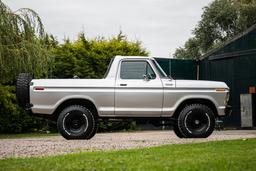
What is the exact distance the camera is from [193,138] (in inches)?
480

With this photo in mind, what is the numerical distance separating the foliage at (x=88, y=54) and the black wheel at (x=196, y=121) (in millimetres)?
10377

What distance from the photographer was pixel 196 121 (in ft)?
40.0

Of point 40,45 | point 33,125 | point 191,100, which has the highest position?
point 40,45

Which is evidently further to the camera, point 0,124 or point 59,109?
point 0,124

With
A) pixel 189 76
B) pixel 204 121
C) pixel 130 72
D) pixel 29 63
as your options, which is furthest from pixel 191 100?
pixel 189 76

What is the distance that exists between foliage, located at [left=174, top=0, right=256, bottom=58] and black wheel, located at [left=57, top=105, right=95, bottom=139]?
39.6 metres

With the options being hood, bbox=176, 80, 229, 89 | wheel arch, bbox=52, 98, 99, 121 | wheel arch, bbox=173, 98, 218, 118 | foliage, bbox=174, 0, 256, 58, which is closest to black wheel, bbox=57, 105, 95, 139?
wheel arch, bbox=52, 98, 99, 121

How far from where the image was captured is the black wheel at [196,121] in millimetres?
12039

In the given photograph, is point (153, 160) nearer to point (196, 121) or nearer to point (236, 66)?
point (196, 121)

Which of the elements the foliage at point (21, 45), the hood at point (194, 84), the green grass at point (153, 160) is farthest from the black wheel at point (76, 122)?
the foliage at point (21, 45)

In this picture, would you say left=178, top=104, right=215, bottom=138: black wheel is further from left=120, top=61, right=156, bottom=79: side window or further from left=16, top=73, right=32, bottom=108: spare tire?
left=16, top=73, right=32, bottom=108: spare tire

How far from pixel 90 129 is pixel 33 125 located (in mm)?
10383

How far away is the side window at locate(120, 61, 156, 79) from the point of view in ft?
40.1

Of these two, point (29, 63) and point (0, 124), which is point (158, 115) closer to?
point (29, 63)
